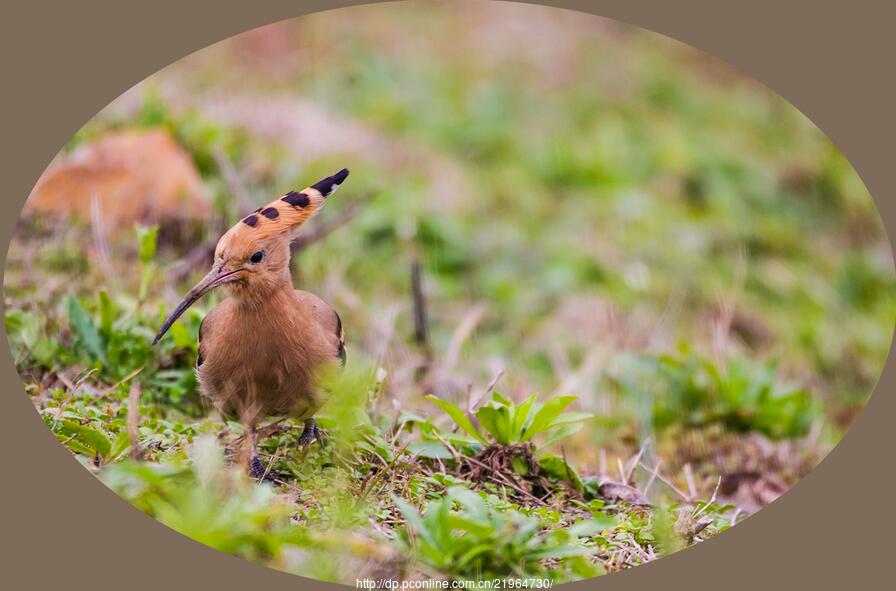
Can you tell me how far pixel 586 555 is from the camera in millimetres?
4688

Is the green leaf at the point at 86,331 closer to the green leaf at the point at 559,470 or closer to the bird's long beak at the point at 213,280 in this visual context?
the bird's long beak at the point at 213,280

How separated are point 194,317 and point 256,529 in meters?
1.27

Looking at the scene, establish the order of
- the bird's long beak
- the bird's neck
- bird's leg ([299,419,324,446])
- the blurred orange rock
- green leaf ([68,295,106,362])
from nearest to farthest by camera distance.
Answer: the bird's long beak
the bird's neck
bird's leg ([299,419,324,446])
green leaf ([68,295,106,362])
the blurred orange rock

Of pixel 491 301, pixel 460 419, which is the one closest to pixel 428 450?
pixel 460 419

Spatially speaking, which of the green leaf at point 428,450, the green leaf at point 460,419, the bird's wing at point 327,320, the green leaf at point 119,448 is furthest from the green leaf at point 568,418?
the green leaf at point 119,448

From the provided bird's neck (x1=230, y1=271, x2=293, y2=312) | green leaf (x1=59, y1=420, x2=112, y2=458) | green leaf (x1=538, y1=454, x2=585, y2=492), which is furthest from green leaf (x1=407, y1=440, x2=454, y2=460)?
green leaf (x1=59, y1=420, x2=112, y2=458)

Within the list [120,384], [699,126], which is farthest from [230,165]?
[699,126]

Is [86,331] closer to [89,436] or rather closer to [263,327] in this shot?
[89,436]

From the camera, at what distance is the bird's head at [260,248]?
4.59 metres

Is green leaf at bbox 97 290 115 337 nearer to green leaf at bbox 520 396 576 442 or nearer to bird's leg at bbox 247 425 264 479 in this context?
bird's leg at bbox 247 425 264 479

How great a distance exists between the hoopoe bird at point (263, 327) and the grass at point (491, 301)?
0.15 metres

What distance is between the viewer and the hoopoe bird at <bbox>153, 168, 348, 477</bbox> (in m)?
4.62

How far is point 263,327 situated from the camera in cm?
478

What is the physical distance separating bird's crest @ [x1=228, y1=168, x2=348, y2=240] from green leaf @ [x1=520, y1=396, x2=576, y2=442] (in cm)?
127
